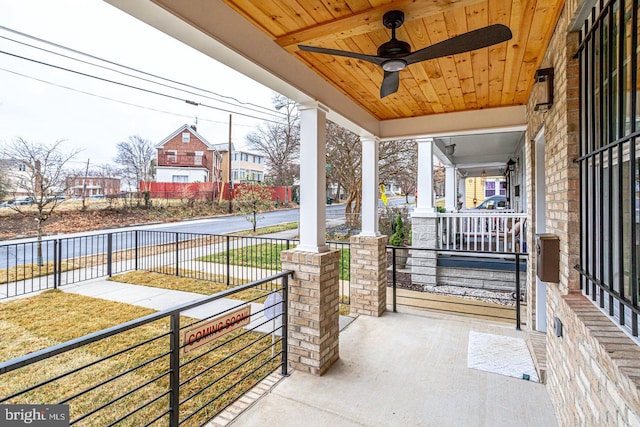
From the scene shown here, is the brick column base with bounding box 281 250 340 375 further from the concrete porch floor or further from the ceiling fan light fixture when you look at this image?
the ceiling fan light fixture

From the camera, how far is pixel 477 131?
Result: 12.5 feet

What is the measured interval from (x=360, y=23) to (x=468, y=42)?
641mm

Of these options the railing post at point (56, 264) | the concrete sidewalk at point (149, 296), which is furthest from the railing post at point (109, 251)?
the railing post at point (56, 264)

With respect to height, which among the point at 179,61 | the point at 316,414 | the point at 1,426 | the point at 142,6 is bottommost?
the point at 316,414

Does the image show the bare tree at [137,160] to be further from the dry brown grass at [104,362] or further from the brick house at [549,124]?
the brick house at [549,124]

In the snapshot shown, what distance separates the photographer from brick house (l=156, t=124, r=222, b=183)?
24.2 feet

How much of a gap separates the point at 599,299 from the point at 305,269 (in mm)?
1838

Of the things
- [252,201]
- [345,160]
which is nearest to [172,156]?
[252,201]

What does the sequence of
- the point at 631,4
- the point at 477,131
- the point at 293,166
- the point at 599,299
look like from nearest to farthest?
the point at 631,4 < the point at 599,299 < the point at 477,131 < the point at 293,166

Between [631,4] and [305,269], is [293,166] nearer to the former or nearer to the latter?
[305,269]

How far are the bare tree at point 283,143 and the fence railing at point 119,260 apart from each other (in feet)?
11.8

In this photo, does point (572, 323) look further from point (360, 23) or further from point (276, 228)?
point (276, 228)

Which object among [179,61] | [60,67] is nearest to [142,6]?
[60,67]

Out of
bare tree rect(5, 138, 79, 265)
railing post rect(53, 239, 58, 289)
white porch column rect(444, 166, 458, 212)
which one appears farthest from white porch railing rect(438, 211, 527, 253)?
railing post rect(53, 239, 58, 289)
